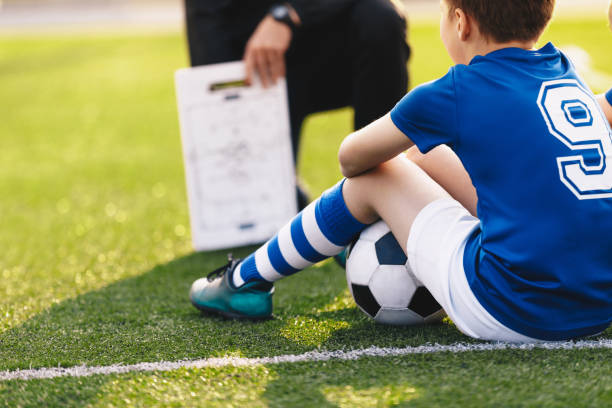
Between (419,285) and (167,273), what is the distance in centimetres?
124

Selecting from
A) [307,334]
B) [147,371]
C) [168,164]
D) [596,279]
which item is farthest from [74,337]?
[168,164]

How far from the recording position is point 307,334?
86.8 inches

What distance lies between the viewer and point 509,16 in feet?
6.13

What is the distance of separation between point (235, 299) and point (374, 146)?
0.69 m

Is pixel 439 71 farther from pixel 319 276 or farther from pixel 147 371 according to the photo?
pixel 147 371

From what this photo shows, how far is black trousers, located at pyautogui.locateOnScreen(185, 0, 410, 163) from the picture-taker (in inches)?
126

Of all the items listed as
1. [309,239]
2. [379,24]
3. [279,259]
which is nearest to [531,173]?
[309,239]

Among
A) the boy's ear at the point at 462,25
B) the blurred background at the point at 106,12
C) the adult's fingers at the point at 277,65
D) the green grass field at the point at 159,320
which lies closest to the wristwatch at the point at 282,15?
the adult's fingers at the point at 277,65

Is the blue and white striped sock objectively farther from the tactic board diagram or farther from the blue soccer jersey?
the tactic board diagram

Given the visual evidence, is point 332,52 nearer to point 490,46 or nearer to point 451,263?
point 490,46

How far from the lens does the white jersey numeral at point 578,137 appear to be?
1.80 metres

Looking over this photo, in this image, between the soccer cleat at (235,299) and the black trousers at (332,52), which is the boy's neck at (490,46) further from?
the black trousers at (332,52)

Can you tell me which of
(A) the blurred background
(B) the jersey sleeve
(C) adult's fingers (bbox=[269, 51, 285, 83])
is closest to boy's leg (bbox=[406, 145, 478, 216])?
(B) the jersey sleeve

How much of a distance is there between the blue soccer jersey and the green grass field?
17 cm
